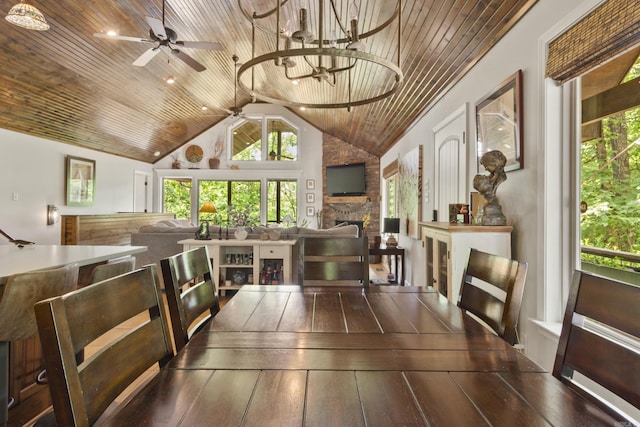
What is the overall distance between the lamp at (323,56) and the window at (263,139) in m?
1.44

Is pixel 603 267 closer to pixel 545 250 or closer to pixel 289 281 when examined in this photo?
pixel 545 250

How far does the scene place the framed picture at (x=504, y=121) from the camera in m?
2.18

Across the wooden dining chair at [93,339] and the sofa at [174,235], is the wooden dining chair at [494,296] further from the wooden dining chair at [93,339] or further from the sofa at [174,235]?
the sofa at [174,235]

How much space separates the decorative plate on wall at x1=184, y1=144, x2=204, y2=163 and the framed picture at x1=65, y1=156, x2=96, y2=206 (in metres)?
2.48

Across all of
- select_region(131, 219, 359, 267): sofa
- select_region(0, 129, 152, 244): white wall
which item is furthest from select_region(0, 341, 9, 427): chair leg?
select_region(0, 129, 152, 244): white wall

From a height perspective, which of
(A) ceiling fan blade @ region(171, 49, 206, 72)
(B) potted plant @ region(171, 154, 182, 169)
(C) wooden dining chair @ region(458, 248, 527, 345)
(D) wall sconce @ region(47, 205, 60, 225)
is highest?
(A) ceiling fan blade @ region(171, 49, 206, 72)

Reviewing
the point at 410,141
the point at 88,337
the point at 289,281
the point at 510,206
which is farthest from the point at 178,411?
the point at 410,141

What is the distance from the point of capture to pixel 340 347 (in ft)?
3.45

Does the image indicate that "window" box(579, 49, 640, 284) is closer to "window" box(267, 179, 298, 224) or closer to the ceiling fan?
the ceiling fan

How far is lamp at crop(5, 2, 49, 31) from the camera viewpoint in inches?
96.0

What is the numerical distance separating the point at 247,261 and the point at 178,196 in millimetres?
6019

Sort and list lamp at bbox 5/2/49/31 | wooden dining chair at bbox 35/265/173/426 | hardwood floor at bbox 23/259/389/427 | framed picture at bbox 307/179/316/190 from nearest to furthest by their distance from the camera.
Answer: wooden dining chair at bbox 35/265/173/426, hardwood floor at bbox 23/259/389/427, lamp at bbox 5/2/49/31, framed picture at bbox 307/179/316/190

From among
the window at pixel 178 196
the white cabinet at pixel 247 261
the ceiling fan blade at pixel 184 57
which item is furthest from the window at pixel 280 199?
the ceiling fan blade at pixel 184 57

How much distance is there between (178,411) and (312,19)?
3794 mm
